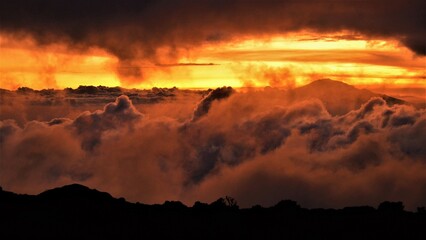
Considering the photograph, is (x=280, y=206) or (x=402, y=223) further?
(x=280, y=206)

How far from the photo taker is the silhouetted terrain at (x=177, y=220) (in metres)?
128

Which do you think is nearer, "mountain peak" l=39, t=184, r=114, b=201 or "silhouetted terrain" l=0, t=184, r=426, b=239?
"silhouetted terrain" l=0, t=184, r=426, b=239

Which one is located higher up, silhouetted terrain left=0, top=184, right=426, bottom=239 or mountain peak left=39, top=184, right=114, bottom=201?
mountain peak left=39, top=184, right=114, bottom=201

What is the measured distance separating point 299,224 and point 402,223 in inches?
688

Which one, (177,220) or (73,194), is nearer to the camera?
(177,220)

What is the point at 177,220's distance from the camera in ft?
465

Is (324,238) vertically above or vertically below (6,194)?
below

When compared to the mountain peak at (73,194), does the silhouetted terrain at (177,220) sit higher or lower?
lower

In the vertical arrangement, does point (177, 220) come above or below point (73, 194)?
below

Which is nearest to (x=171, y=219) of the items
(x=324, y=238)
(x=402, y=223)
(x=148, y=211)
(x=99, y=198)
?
(x=148, y=211)

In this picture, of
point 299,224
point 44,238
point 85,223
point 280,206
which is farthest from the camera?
point 280,206

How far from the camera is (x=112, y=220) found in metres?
Answer: 136

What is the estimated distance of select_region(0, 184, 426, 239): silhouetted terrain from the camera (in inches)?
5037

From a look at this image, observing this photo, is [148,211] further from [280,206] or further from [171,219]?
[280,206]
